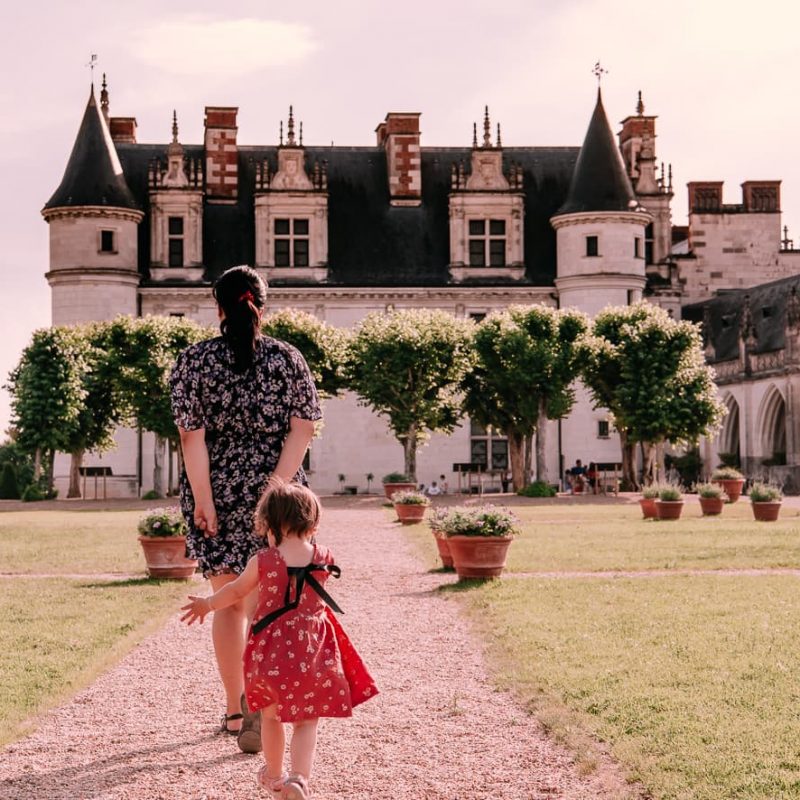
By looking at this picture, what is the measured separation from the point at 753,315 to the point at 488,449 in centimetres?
1174

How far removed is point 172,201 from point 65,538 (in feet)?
92.3

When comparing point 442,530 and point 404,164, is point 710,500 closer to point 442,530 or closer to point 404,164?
point 442,530

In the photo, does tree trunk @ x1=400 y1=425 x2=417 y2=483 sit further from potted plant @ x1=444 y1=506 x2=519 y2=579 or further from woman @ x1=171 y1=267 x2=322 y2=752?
woman @ x1=171 y1=267 x2=322 y2=752

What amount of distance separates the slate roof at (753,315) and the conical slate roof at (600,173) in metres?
6.86

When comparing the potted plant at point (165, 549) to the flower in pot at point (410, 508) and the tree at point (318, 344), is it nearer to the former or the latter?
the flower in pot at point (410, 508)

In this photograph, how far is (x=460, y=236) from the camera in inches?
1992

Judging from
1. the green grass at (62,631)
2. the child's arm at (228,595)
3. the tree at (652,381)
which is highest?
the tree at (652,381)

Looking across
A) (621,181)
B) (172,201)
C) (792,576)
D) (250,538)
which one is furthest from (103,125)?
(250,538)

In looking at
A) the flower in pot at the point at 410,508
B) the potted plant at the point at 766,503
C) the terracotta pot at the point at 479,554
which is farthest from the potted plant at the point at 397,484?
the terracotta pot at the point at 479,554

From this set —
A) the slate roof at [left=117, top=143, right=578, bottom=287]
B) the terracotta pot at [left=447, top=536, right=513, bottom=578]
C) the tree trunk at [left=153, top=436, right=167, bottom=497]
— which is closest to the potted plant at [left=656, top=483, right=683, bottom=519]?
the terracotta pot at [left=447, top=536, right=513, bottom=578]

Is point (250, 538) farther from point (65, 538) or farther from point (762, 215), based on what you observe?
point (762, 215)

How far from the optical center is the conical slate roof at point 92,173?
1889 inches

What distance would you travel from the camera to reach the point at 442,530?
53.0 feet

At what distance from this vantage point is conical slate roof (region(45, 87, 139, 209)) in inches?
1889
